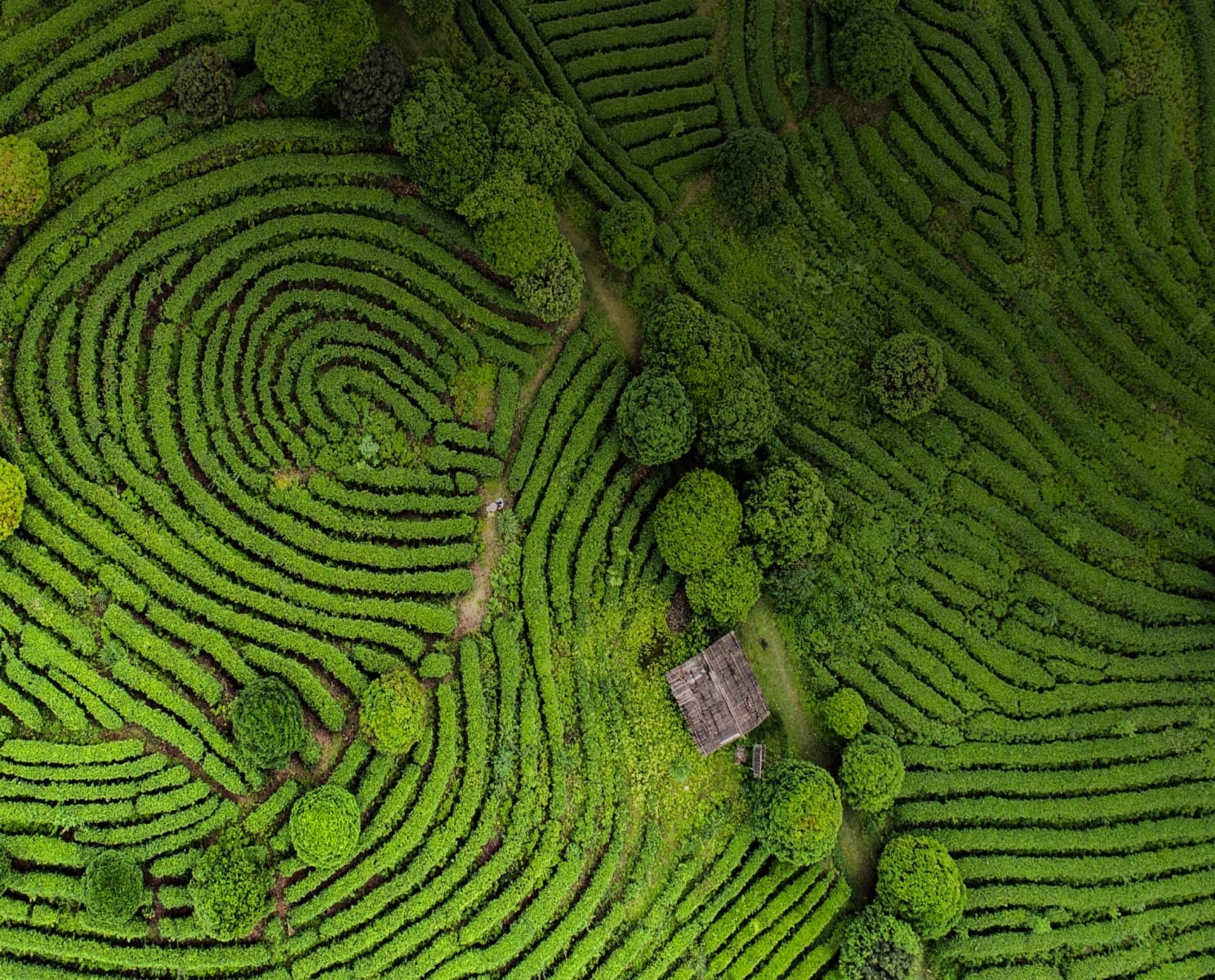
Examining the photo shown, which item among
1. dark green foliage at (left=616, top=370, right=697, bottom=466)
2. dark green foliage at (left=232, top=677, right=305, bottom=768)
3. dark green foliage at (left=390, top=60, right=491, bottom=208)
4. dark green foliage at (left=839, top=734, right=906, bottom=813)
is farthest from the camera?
dark green foliage at (left=839, top=734, right=906, bottom=813)

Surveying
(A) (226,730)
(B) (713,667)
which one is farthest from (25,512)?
(B) (713,667)

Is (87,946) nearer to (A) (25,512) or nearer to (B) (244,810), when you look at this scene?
(B) (244,810)

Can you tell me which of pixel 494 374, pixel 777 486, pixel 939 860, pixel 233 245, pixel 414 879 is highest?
pixel 233 245

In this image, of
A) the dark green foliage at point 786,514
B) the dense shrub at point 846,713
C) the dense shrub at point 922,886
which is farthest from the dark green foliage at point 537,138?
the dense shrub at point 922,886

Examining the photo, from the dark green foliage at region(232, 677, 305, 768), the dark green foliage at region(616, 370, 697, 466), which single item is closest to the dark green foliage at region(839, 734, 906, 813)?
the dark green foliage at region(616, 370, 697, 466)

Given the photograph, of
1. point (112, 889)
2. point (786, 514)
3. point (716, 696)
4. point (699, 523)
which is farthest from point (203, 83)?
point (716, 696)

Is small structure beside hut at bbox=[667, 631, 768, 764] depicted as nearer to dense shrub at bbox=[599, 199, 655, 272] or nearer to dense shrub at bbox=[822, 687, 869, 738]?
dense shrub at bbox=[822, 687, 869, 738]
